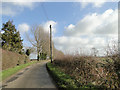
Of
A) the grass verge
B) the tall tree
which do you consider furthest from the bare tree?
the grass verge

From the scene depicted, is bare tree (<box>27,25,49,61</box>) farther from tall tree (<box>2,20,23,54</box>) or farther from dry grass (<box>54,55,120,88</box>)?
dry grass (<box>54,55,120,88</box>)

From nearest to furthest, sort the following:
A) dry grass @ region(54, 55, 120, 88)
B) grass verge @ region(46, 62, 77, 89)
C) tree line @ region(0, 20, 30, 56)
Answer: dry grass @ region(54, 55, 120, 88) → grass verge @ region(46, 62, 77, 89) → tree line @ region(0, 20, 30, 56)

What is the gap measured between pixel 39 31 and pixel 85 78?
104 ft

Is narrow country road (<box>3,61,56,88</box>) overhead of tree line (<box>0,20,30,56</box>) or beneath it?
beneath

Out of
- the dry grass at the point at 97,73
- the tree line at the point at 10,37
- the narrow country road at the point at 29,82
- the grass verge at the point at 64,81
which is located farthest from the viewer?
the tree line at the point at 10,37

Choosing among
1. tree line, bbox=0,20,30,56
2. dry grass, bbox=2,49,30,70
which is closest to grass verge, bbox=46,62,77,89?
dry grass, bbox=2,49,30,70

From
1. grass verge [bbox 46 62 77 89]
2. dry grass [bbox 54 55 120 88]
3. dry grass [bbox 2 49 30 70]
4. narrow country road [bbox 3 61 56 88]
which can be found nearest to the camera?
dry grass [bbox 54 55 120 88]

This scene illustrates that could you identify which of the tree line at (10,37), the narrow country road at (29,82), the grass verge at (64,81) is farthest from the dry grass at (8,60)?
the tree line at (10,37)

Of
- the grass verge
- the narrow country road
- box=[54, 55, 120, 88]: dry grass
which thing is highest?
box=[54, 55, 120, 88]: dry grass

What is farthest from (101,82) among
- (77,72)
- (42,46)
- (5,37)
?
(42,46)

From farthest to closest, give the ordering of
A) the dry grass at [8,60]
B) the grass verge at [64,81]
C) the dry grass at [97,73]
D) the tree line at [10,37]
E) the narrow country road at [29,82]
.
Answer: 1. the tree line at [10,37]
2. the dry grass at [8,60]
3. the narrow country road at [29,82]
4. the grass verge at [64,81]
5. the dry grass at [97,73]

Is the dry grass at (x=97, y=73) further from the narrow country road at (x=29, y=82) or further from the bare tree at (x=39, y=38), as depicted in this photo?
the bare tree at (x=39, y=38)

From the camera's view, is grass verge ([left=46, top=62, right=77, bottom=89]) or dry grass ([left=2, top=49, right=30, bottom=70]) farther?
dry grass ([left=2, top=49, right=30, bottom=70])

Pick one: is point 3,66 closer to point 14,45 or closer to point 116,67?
point 116,67
